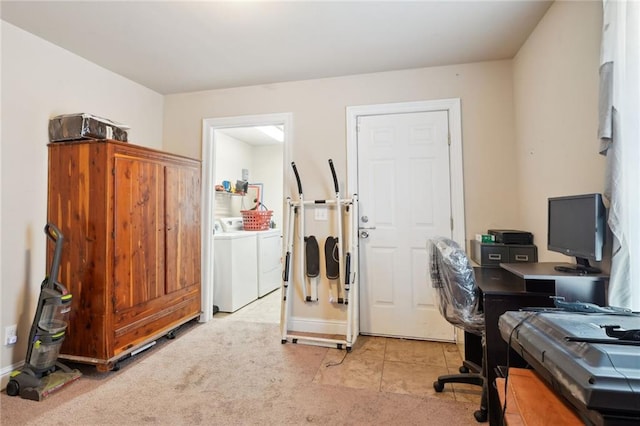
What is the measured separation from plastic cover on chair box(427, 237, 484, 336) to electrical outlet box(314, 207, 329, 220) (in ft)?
4.16

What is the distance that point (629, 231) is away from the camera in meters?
1.27

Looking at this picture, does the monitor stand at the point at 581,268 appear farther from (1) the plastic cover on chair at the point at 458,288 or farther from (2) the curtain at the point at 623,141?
(1) the plastic cover on chair at the point at 458,288

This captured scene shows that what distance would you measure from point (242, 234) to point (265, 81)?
1.76 metres

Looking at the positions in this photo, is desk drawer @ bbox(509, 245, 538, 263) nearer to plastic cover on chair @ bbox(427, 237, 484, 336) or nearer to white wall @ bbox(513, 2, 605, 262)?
white wall @ bbox(513, 2, 605, 262)

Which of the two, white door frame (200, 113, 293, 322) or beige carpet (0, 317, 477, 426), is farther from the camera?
white door frame (200, 113, 293, 322)

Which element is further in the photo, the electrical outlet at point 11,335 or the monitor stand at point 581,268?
the electrical outlet at point 11,335

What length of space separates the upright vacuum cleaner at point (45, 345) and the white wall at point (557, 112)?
3236mm

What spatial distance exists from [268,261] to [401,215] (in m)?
2.22

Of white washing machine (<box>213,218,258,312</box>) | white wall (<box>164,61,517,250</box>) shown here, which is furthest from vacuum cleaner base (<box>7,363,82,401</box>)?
white wall (<box>164,61,517,250</box>)

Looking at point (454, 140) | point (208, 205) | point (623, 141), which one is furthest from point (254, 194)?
point (623, 141)

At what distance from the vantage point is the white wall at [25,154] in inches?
Result: 81.0

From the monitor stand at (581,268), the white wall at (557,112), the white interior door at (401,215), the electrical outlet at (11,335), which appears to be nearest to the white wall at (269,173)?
the white interior door at (401,215)

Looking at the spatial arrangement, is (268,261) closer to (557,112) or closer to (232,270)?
(232,270)

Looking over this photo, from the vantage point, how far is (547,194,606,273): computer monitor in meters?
1.39
